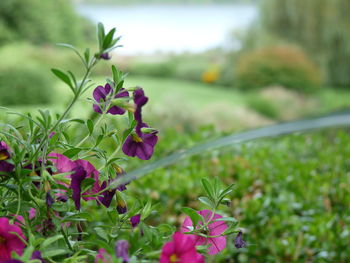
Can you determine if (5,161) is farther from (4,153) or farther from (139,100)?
(139,100)

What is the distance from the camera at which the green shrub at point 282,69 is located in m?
8.51

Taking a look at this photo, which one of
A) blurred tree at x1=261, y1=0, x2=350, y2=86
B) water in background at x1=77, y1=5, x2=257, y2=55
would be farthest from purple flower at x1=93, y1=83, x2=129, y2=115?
water in background at x1=77, y1=5, x2=257, y2=55

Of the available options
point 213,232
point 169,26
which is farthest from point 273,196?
point 169,26

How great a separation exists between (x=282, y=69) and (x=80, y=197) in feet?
27.9

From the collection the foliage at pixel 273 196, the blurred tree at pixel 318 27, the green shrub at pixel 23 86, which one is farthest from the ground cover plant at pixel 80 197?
the blurred tree at pixel 318 27

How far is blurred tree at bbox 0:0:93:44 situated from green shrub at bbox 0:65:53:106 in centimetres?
397

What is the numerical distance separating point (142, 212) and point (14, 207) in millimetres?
161

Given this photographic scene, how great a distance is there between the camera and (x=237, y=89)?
10391 millimetres

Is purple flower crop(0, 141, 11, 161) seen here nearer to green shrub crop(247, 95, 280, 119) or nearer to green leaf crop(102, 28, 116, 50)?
green leaf crop(102, 28, 116, 50)

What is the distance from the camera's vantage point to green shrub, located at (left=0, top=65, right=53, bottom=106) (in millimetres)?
7840

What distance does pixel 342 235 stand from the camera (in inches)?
50.6

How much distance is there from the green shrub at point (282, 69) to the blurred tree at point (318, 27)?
34.3 inches

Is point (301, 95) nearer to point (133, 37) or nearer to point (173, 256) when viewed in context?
point (173, 256)

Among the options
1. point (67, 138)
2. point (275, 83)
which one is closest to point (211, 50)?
point (275, 83)
